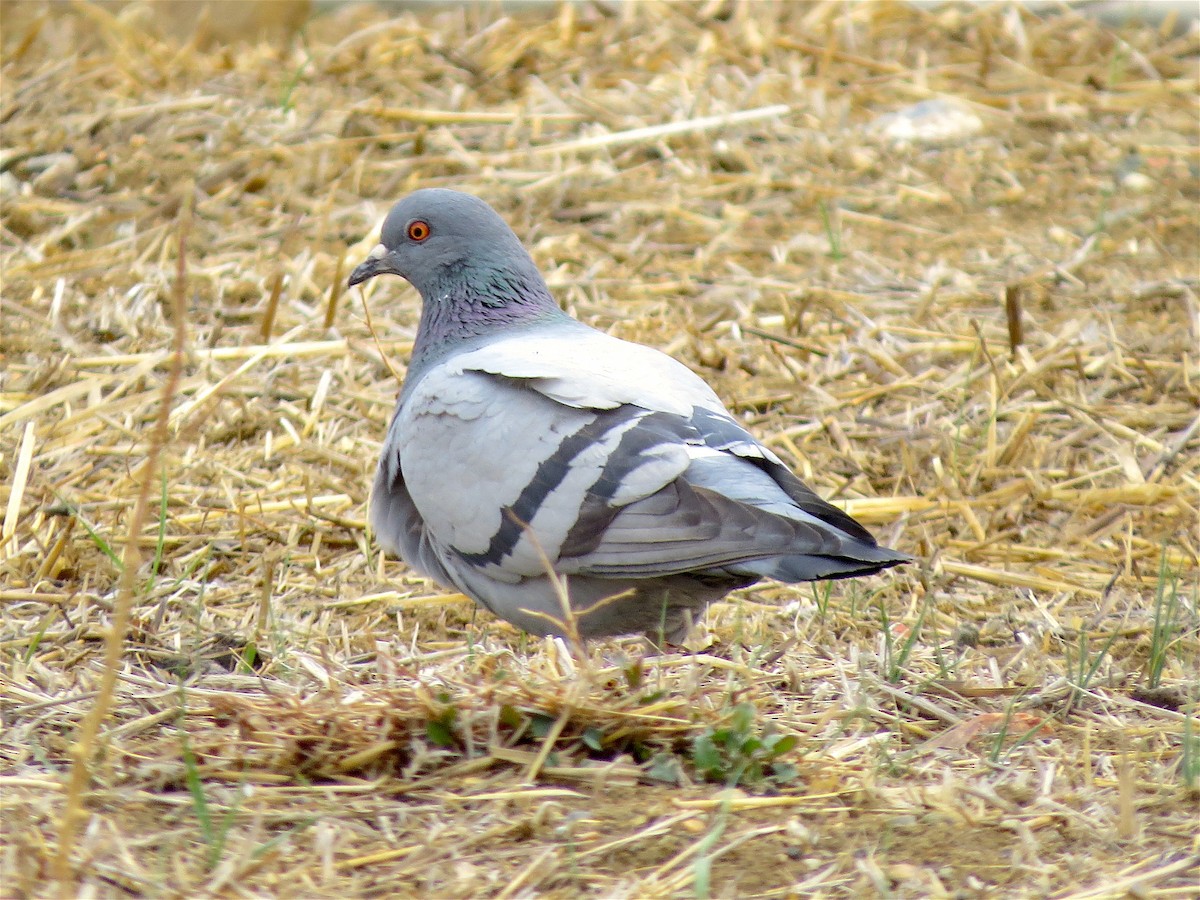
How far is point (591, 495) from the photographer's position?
3494mm

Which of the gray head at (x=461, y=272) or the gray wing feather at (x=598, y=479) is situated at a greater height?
the gray head at (x=461, y=272)

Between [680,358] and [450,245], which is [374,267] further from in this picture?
[680,358]

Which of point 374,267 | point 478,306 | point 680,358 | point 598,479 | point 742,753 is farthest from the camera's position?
point 680,358

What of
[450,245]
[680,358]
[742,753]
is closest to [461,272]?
→ [450,245]

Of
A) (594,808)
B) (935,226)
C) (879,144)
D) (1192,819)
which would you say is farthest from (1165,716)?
(879,144)

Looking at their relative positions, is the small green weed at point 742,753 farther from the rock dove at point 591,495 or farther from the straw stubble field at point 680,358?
the rock dove at point 591,495

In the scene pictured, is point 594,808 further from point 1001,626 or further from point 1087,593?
point 1087,593

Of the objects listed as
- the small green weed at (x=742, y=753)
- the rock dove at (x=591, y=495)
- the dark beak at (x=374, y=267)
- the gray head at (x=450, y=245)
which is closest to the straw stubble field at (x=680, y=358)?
the small green weed at (x=742, y=753)

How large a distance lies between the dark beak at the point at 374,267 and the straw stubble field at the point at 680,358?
387mm

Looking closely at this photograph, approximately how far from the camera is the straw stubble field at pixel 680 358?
8.71 feet

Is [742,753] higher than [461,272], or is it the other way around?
[461,272]

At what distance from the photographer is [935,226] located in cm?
657

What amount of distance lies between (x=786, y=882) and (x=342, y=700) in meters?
0.96

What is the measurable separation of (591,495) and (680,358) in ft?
6.71
